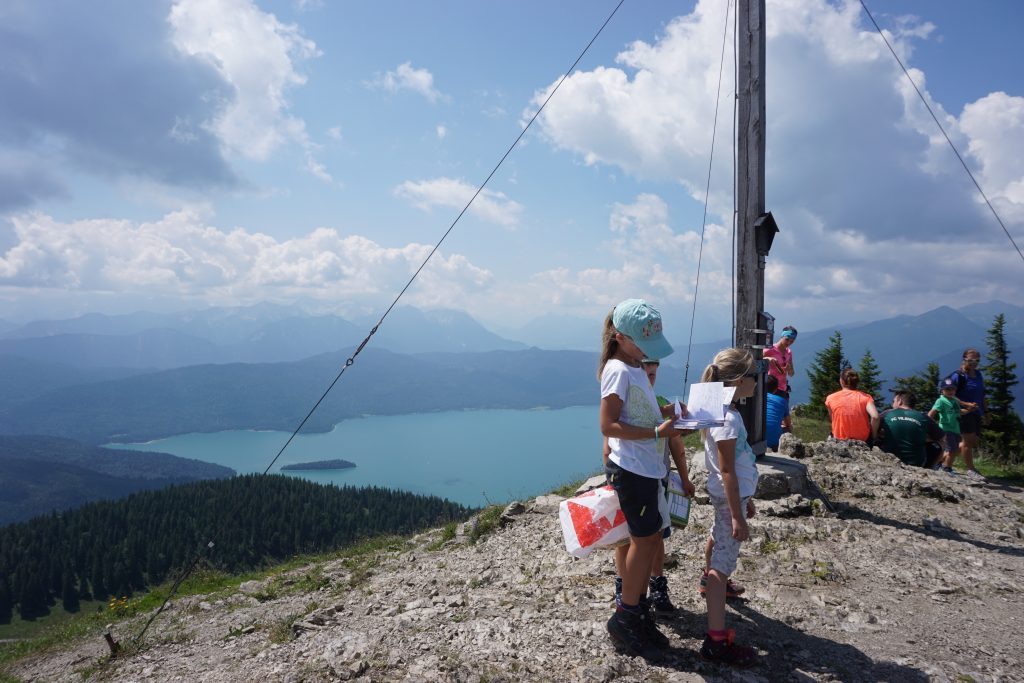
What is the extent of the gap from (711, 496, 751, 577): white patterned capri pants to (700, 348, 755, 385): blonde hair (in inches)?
31.2

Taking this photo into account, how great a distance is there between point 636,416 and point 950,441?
918cm

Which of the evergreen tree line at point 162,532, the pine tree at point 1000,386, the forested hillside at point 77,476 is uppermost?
the pine tree at point 1000,386

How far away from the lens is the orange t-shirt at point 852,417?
31.8 ft

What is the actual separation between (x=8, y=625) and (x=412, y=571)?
320 ft

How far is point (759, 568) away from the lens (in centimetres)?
531

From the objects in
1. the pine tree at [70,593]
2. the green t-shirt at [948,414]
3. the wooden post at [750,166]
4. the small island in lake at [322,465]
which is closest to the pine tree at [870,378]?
the green t-shirt at [948,414]

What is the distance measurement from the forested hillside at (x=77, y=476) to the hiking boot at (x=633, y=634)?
160904 mm

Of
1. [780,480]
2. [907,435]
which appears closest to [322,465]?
[907,435]

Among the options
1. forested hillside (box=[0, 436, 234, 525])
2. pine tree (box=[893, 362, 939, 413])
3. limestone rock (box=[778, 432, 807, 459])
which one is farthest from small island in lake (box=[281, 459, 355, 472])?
limestone rock (box=[778, 432, 807, 459])

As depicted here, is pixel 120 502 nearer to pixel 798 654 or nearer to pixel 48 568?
pixel 48 568

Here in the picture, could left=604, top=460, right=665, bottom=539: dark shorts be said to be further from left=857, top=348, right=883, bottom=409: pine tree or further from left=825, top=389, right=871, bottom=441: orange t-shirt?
left=857, top=348, right=883, bottom=409: pine tree

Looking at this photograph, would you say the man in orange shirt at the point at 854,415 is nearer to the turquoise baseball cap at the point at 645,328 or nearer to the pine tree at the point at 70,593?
the turquoise baseball cap at the point at 645,328

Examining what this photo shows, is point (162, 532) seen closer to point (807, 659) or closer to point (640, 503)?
point (640, 503)

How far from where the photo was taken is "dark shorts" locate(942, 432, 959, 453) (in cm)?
967
